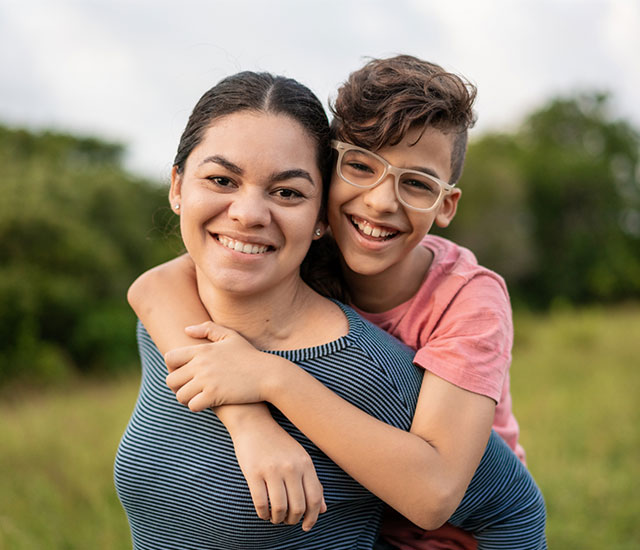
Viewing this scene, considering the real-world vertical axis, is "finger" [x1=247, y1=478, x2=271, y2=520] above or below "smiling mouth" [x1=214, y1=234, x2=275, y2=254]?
below

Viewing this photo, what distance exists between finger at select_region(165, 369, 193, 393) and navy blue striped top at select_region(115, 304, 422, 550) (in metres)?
0.11

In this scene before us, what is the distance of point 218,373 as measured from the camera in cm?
170

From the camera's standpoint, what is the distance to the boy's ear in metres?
2.19

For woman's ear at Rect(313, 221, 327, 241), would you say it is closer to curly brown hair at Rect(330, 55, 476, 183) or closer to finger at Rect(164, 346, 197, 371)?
curly brown hair at Rect(330, 55, 476, 183)

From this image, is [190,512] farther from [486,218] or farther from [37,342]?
[486,218]

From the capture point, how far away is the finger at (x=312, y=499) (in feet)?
5.24

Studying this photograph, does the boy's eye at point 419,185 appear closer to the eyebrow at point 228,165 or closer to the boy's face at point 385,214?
the boy's face at point 385,214

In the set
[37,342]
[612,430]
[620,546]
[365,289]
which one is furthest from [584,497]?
[37,342]

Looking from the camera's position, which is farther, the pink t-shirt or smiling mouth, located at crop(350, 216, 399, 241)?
smiling mouth, located at crop(350, 216, 399, 241)

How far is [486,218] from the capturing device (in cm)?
2341

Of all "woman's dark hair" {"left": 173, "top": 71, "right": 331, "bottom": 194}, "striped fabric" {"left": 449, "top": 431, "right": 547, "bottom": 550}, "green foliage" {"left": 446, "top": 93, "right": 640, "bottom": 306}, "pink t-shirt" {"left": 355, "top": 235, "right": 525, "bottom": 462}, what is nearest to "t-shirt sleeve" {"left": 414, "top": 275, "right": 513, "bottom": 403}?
"pink t-shirt" {"left": 355, "top": 235, "right": 525, "bottom": 462}

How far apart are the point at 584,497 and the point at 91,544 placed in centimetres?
407

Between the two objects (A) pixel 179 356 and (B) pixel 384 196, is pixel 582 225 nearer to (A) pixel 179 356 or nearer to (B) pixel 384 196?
(B) pixel 384 196

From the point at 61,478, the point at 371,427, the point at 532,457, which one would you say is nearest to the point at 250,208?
the point at 371,427
